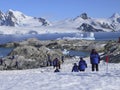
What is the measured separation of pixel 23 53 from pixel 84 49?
123 feet

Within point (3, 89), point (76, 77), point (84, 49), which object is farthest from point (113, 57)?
point (84, 49)

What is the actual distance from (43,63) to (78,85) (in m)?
39.5

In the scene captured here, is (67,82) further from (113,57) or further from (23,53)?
(23,53)

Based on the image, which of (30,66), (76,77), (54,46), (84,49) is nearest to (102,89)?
(76,77)

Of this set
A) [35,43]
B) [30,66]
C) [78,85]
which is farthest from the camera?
[35,43]

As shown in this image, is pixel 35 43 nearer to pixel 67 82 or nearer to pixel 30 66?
pixel 30 66

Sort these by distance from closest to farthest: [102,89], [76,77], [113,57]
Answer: [102,89]
[76,77]
[113,57]

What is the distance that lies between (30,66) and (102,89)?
39.4 metres

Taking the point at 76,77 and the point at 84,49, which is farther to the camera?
the point at 84,49

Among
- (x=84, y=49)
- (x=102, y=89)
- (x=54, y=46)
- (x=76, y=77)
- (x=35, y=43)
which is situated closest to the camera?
(x=102, y=89)

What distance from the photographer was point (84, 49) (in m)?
109

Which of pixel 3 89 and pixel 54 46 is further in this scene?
pixel 54 46

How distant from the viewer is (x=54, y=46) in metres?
125

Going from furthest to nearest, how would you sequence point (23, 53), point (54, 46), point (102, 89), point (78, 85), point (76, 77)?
1. point (54, 46)
2. point (23, 53)
3. point (76, 77)
4. point (78, 85)
5. point (102, 89)
